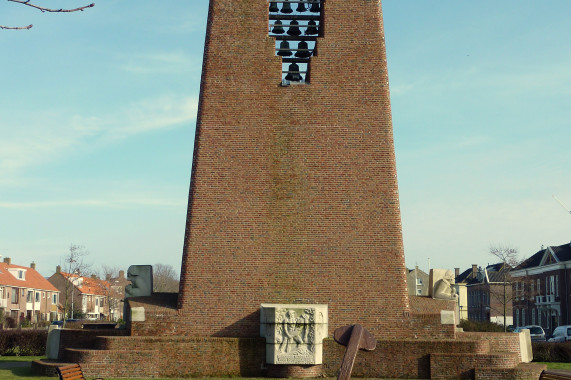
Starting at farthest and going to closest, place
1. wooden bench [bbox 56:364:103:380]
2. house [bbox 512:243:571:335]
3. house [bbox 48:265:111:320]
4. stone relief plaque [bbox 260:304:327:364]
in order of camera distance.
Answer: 1. house [bbox 48:265:111:320]
2. house [bbox 512:243:571:335]
3. stone relief plaque [bbox 260:304:327:364]
4. wooden bench [bbox 56:364:103:380]

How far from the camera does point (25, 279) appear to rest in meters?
77.6

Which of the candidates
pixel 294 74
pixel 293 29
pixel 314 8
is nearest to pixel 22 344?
pixel 294 74

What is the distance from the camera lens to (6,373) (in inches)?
672

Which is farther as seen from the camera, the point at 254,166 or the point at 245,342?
the point at 254,166

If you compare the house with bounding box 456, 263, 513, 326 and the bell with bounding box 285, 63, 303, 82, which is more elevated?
the bell with bounding box 285, 63, 303, 82

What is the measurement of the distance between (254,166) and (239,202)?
38.8 inches

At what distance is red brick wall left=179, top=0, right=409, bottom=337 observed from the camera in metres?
17.0

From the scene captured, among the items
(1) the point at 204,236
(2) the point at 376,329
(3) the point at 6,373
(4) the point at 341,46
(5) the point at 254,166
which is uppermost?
(4) the point at 341,46

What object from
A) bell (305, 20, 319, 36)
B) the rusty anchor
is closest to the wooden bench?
the rusty anchor

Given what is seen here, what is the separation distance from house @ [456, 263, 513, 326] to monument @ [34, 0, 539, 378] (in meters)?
60.0

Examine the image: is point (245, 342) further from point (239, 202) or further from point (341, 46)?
point (341, 46)

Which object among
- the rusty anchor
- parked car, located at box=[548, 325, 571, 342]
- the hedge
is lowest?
the hedge

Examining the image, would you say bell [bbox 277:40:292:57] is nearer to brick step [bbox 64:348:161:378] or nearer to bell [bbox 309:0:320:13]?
bell [bbox 309:0:320:13]

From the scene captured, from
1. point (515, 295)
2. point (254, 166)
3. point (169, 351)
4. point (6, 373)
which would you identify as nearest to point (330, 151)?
point (254, 166)
